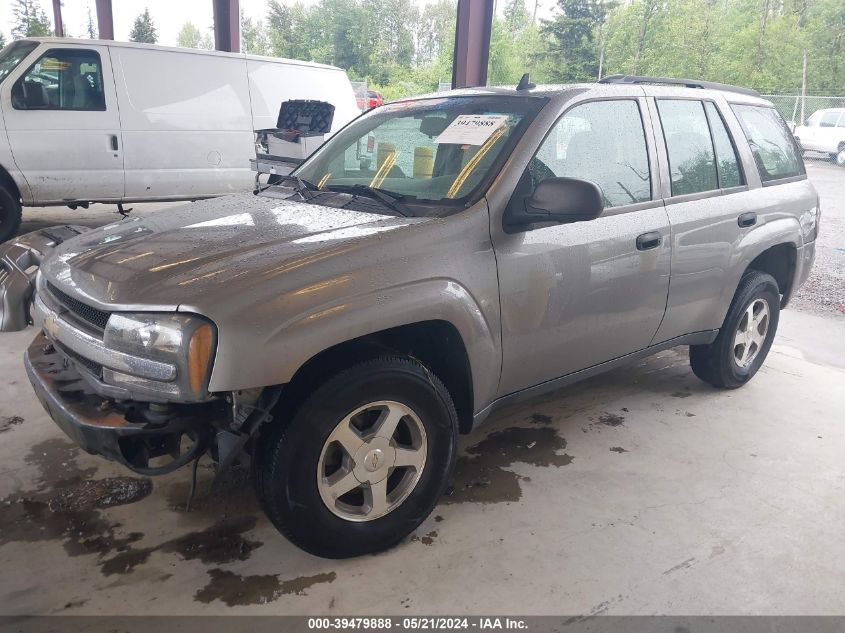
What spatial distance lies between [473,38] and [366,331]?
5.77 meters

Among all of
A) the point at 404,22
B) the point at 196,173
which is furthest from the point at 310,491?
the point at 404,22

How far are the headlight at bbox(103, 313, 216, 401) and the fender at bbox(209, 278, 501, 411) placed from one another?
0.04 m

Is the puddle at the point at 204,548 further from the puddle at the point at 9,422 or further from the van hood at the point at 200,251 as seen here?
the puddle at the point at 9,422

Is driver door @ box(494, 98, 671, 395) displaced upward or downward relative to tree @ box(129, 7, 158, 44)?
downward

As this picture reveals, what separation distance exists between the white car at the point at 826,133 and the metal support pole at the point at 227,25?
10.8 m

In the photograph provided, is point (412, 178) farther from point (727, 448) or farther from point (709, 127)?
point (727, 448)

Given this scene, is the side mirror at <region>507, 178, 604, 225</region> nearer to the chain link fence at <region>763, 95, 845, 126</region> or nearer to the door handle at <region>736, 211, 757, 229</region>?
the door handle at <region>736, 211, 757, 229</region>

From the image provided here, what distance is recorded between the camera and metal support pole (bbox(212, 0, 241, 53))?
1138 cm

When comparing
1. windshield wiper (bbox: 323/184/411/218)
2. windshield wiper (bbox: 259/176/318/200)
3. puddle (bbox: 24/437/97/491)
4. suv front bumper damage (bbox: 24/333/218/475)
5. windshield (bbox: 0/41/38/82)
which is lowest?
puddle (bbox: 24/437/97/491)

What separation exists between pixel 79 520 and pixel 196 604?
2.34 ft

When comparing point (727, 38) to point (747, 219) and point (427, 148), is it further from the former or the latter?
point (427, 148)

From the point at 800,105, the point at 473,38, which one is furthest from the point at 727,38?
the point at 473,38

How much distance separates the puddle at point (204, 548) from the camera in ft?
7.25

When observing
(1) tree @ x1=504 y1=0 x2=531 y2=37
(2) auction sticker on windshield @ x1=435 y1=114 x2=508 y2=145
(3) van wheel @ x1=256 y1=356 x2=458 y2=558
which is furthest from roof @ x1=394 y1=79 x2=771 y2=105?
(1) tree @ x1=504 y1=0 x2=531 y2=37
